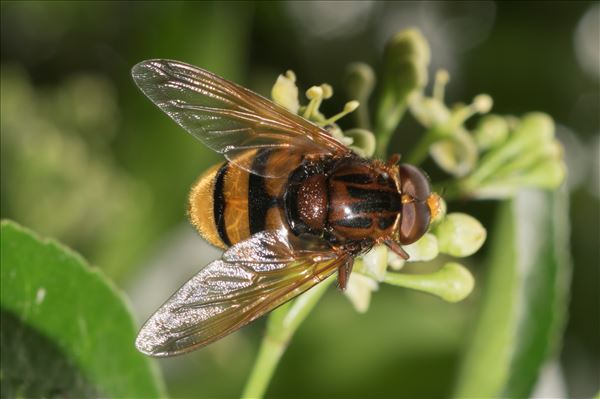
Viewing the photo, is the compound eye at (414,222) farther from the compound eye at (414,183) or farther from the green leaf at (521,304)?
the green leaf at (521,304)

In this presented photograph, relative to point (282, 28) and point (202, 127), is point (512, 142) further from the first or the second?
point (282, 28)

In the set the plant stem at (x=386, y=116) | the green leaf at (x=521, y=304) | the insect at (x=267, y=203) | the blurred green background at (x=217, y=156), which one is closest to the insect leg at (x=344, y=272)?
the insect at (x=267, y=203)

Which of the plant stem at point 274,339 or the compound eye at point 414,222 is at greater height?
the compound eye at point 414,222

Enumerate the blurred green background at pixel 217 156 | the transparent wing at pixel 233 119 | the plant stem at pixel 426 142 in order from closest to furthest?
the transparent wing at pixel 233 119, the plant stem at pixel 426 142, the blurred green background at pixel 217 156

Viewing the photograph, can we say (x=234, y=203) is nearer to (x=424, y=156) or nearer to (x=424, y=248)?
(x=424, y=248)

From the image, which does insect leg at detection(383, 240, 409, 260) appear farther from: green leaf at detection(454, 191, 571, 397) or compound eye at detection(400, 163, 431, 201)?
green leaf at detection(454, 191, 571, 397)

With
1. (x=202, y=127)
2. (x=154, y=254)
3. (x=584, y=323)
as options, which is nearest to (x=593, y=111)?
(x=584, y=323)
